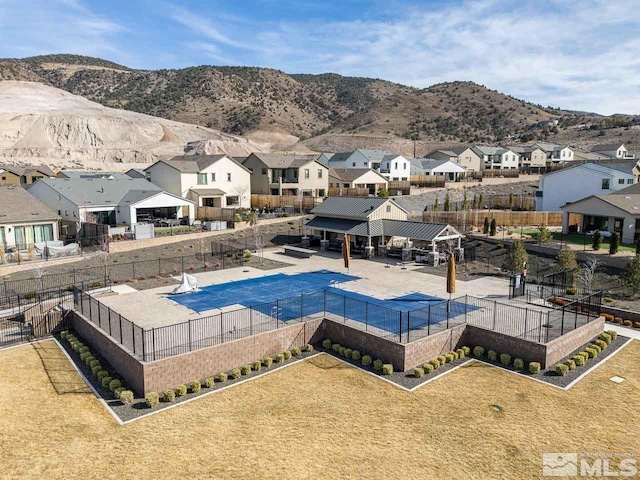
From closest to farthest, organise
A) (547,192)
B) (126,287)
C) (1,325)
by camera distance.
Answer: (1,325), (126,287), (547,192)

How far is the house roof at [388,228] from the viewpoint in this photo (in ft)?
124

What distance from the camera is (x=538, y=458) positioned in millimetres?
13305

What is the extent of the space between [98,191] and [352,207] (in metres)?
25.4

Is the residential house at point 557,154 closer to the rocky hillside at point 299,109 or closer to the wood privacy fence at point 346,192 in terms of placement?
the rocky hillside at point 299,109

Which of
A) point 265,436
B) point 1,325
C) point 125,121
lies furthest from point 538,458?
point 125,121

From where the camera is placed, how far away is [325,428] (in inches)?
587

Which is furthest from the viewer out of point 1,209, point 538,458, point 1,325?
point 1,209

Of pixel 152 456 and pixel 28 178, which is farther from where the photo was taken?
pixel 28 178

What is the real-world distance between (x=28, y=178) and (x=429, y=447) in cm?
7541

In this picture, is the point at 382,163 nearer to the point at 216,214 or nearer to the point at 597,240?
the point at 216,214

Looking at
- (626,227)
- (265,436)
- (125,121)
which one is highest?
(125,121)

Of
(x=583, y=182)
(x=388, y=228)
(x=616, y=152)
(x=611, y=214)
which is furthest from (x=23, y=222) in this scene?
(x=616, y=152)

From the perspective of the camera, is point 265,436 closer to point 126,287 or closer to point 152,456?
point 152,456

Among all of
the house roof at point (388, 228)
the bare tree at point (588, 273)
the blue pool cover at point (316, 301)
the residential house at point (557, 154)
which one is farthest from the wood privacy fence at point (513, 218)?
the residential house at point (557, 154)
